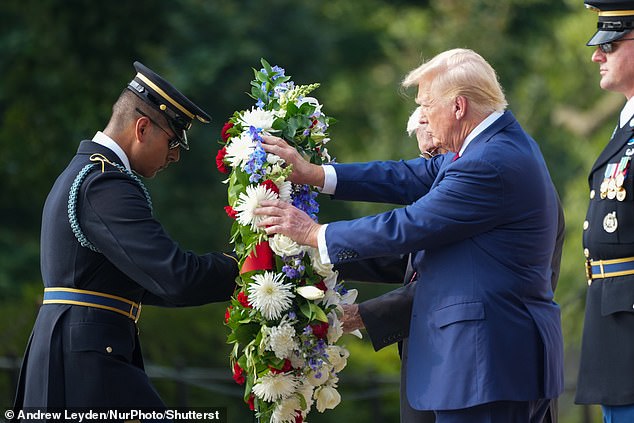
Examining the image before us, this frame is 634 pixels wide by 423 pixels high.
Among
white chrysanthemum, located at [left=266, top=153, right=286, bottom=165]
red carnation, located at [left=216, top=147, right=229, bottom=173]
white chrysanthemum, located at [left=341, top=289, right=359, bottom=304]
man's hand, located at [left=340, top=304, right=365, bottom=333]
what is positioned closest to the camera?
white chrysanthemum, located at [left=266, top=153, right=286, bottom=165]

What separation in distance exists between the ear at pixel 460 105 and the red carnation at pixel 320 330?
106 cm

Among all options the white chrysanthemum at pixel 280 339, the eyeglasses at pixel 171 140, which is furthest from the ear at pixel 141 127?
the white chrysanthemum at pixel 280 339

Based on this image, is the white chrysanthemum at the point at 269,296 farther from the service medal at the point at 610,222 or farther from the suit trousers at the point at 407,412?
the service medal at the point at 610,222

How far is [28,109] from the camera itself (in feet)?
38.1

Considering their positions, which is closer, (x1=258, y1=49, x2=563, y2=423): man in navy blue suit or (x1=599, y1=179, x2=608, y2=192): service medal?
(x1=258, y1=49, x2=563, y2=423): man in navy blue suit

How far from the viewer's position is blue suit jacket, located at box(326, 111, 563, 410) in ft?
13.9

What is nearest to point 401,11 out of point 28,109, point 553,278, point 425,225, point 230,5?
point 230,5

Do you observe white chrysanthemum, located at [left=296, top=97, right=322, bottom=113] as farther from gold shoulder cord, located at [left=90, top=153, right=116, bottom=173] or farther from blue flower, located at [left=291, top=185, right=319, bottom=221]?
gold shoulder cord, located at [left=90, top=153, right=116, bottom=173]

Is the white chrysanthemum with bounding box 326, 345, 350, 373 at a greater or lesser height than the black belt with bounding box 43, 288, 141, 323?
lesser

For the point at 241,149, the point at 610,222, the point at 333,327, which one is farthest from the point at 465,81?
the point at 333,327

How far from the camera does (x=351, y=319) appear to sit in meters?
5.00

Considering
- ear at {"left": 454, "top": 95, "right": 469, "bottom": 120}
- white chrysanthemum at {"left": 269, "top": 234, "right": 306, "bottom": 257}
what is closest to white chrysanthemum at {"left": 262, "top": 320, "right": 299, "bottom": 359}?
white chrysanthemum at {"left": 269, "top": 234, "right": 306, "bottom": 257}

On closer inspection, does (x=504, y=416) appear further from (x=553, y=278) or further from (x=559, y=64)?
(x=559, y=64)

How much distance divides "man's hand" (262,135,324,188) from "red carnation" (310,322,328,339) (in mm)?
634
